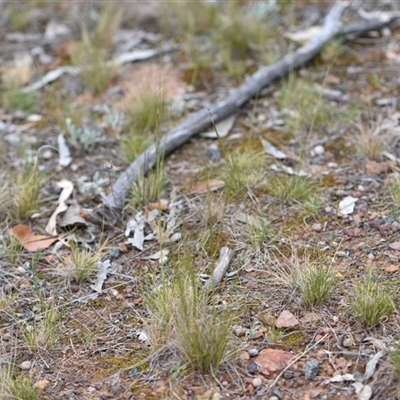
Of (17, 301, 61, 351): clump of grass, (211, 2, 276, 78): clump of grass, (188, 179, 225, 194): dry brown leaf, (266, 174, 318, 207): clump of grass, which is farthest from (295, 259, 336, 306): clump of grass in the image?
(211, 2, 276, 78): clump of grass

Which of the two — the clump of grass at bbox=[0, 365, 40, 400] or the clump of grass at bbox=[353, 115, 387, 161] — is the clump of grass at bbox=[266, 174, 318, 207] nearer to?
the clump of grass at bbox=[353, 115, 387, 161]

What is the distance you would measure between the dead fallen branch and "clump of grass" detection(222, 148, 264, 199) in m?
0.24

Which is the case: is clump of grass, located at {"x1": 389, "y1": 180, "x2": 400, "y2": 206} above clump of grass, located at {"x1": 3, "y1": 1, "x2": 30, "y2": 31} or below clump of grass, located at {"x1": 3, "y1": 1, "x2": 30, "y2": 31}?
below

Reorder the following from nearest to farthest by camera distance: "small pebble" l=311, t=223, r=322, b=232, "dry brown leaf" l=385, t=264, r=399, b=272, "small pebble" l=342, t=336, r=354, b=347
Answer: "small pebble" l=342, t=336, r=354, b=347, "dry brown leaf" l=385, t=264, r=399, b=272, "small pebble" l=311, t=223, r=322, b=232

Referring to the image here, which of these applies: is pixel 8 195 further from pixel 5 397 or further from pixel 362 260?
pixel 362 260

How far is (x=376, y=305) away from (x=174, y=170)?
1423mm

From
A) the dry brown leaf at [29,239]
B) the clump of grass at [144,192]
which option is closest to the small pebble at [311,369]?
the clump of grass at [144,192]

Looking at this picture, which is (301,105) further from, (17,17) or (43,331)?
(17,17)

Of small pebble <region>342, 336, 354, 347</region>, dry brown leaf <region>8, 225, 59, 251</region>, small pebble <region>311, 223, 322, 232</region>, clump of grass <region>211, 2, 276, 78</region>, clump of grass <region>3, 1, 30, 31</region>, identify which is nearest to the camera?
small pebble <region>342, 336, 354, 347</region>

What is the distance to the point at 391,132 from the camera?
3.59 m

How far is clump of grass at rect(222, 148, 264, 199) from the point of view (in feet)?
10.8

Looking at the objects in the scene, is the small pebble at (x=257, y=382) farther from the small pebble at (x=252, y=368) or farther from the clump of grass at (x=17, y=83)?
the clump of grass at (x=17, y=83)

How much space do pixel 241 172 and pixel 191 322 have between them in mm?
1128

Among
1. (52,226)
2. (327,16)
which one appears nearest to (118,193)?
(52,226)
